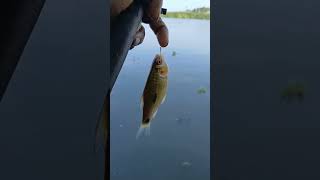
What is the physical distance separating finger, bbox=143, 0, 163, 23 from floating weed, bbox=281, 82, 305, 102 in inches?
26.6

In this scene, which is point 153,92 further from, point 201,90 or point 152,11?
point 152,11

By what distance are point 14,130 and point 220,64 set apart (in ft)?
3.09

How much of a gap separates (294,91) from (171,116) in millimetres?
559

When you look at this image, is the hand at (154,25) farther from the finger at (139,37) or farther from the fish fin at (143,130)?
the fish fin at (143,130)

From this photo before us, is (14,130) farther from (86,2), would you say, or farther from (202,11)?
(202,11)

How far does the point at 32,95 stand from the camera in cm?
177

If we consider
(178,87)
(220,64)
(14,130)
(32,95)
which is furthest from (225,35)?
(14,130)

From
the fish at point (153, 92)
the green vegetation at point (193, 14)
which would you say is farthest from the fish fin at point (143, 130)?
the green vegetation at point (193, 14)

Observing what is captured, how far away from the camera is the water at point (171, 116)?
183 centimetres

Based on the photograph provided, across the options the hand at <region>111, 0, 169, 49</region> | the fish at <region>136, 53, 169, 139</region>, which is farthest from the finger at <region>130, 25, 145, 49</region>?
the fish at <region>136, 53, 169, 139</region>

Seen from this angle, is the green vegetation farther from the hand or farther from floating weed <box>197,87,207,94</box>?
floating weed <box>197,87,207,94</box>

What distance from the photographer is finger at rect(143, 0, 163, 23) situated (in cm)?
190

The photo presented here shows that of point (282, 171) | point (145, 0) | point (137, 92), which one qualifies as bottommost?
point (282, 171)

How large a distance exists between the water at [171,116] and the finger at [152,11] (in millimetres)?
42
